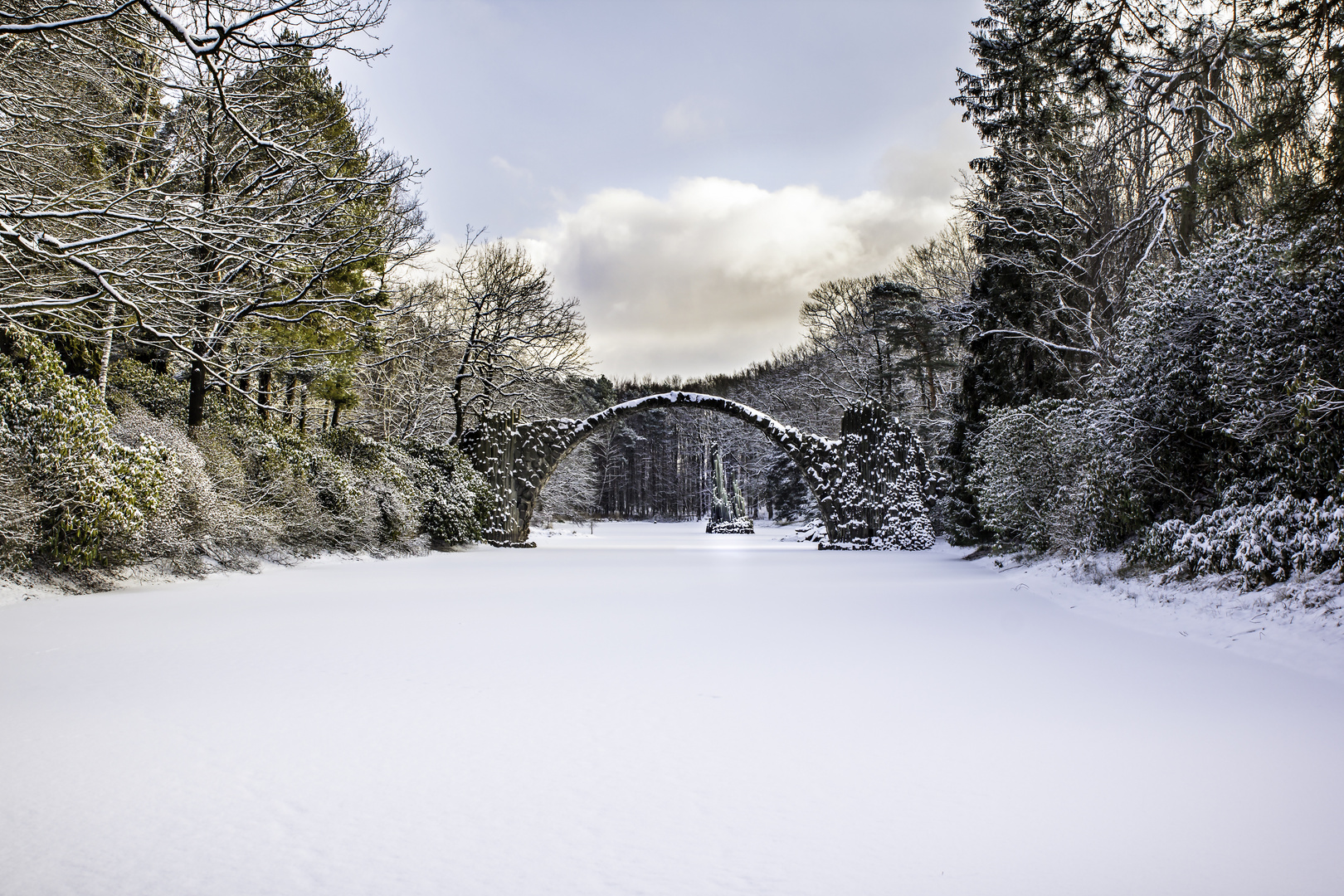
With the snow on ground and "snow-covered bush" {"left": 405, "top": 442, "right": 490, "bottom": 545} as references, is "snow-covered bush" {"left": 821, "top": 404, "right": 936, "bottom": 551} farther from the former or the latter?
the snow on ground

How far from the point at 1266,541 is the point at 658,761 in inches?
Answer: 219

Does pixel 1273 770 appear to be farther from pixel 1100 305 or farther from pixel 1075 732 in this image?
pixel 1100 305

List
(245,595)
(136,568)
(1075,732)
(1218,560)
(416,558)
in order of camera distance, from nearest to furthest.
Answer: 1. (1075,732)
2. (1218,560)
3. (245,595)
4. (136,568)
5. (416,558)

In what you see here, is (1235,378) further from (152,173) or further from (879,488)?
(152,173)

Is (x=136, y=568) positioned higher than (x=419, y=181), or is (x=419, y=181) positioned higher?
(x=419, y=181)

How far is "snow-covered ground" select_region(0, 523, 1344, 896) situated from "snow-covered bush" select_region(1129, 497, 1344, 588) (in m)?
0.91

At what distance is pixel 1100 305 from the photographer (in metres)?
14.0

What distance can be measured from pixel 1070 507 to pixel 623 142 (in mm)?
7633

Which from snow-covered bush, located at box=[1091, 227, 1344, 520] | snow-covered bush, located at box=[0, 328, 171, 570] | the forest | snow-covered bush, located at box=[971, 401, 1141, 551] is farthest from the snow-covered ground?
snow-covered bush, located at box=[971, 401, 1141, 551]

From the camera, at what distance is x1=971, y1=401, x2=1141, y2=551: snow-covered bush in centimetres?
836

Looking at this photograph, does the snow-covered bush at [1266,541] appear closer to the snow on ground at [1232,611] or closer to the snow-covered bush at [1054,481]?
the snow on ground at [1232,611]

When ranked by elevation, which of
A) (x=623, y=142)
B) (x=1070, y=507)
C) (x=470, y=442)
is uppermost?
(x=623, y=142)

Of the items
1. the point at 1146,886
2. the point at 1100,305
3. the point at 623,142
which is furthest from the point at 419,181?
the point at 1100,305

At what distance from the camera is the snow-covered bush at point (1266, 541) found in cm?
533
